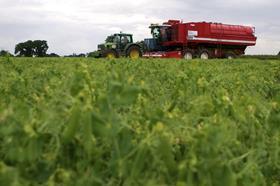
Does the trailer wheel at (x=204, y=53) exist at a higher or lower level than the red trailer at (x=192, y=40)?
lower

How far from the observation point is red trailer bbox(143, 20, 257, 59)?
33531 millimetres

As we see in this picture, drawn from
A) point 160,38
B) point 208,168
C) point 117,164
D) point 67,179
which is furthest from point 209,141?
point 160,38

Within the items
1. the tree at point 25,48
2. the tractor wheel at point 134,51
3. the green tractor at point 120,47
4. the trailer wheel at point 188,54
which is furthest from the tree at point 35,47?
the trailer wheel at point 188,54

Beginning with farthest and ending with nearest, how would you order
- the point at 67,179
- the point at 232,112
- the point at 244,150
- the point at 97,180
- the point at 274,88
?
the point at 274,88 → the point at 232,112 → the point at 244,150 → the point at 97,180 → the point at 67,179

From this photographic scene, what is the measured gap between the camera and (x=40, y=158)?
1712 millimetres

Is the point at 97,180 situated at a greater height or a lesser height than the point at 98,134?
lesser

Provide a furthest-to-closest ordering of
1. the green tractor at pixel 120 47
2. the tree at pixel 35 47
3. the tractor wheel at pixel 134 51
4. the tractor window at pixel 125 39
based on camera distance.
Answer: the tree at pixel 35 47, the tractor window at pixel 125 39, the tractor wheel at pixel 134 51, the green tractor at pixel 120 47

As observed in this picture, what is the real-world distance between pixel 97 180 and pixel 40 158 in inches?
8.0

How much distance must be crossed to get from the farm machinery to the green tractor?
3.77 ft

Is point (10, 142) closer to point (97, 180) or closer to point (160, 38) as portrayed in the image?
point (97, 180)

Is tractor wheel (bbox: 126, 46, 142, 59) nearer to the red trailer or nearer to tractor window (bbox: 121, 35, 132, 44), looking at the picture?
tractor window (bbox: 121, 35, 132, 44)

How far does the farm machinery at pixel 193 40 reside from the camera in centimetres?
3341

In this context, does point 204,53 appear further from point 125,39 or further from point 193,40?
point 125,39

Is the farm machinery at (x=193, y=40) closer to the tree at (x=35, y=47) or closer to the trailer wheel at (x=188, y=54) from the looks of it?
the trailer wheel at (x=188, y=54)
